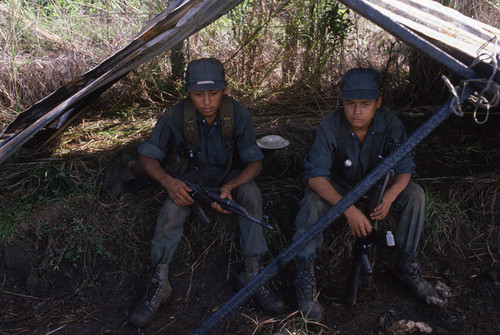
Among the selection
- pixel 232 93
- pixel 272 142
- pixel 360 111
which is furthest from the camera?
pixel 232 93

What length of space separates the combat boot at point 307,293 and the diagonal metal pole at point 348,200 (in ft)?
3.01

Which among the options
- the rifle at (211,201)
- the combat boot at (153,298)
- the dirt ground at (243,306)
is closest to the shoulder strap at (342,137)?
the rifle at (211,201)

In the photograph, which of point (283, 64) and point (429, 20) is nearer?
point (429, 20)

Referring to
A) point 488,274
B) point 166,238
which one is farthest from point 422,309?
point 166,238

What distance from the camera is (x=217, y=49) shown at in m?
6.10

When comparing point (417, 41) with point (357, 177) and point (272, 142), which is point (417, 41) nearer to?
point (357, 177)

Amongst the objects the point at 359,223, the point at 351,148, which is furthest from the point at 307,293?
the point at 351,148

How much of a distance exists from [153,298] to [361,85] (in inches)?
90.9

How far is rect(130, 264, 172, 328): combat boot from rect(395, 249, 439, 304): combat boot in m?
1.92

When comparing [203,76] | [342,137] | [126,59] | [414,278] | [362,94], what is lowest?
[414,278]

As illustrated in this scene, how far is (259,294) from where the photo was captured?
338 cm

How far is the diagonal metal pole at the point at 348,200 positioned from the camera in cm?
232

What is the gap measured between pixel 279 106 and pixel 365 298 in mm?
2986

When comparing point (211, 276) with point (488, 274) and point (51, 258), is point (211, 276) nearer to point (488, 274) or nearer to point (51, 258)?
point (51, 258)
